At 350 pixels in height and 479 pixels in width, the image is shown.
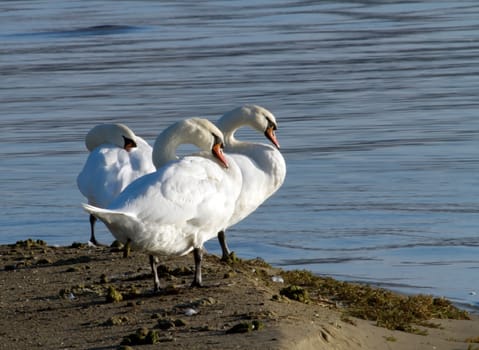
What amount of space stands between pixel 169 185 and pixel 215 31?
23380 mm

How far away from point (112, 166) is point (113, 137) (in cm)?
99

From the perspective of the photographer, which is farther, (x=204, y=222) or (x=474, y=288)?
(x=474, y=288)

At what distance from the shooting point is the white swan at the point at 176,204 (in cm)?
763

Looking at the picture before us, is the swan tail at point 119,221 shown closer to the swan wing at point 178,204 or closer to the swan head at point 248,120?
the swan wing at point 178,204

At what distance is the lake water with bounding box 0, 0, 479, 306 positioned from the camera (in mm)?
11633

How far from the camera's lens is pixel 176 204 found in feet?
26.1

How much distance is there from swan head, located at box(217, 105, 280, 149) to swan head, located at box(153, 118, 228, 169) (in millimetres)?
1516

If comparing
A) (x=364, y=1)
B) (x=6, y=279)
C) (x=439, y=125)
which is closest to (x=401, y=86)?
(x=439, y=125)

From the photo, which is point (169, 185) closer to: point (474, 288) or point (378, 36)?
point (474, 288)

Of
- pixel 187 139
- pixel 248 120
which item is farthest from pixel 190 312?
pixel 248 120

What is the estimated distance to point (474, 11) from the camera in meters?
32.6

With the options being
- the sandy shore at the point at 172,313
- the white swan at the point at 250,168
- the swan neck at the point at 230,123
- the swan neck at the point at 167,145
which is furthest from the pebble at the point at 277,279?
the swan neck at the point at 230,123

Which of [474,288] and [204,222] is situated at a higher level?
[204,222]

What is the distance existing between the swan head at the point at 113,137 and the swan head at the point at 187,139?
158cm
